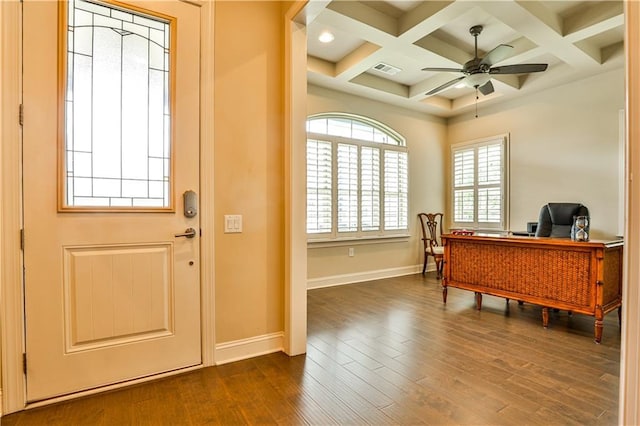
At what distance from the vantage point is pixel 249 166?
2400mm

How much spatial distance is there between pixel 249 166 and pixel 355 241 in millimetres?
3014

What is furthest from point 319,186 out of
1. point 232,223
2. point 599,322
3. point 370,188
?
point 599,322

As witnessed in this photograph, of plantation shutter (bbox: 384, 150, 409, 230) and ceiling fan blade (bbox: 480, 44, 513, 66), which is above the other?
ceiling fan blade (bbox: 480, 44, 513, 66)

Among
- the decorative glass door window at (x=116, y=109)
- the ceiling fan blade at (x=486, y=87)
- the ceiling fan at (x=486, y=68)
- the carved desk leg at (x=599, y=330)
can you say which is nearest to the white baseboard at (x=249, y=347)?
the decorative glass door window at (x=116, y=109)

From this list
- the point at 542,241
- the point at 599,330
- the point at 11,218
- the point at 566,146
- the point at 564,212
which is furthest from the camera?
the point at 566,146

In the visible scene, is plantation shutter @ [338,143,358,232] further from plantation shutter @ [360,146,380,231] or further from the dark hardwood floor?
the dark hardwood floor

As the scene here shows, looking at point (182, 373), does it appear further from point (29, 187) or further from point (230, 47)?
point (230, 47)

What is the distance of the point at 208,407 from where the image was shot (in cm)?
178

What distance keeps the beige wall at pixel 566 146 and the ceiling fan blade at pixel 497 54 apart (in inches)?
84.1

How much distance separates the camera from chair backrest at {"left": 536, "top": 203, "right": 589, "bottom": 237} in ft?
12.0

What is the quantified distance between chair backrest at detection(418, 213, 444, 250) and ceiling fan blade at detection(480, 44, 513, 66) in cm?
299

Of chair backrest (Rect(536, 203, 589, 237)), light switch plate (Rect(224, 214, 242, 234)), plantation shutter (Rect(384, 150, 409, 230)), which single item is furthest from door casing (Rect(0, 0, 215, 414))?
chair backrest (Rect(536, 203, 589, 237))

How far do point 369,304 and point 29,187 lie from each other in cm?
324

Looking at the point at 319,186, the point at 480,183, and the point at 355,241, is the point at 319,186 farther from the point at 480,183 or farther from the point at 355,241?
the point at 480,183
